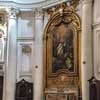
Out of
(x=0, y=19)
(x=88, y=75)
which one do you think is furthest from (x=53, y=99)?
(x=0, y=19)

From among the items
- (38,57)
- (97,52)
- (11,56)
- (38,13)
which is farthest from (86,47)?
(11,56)

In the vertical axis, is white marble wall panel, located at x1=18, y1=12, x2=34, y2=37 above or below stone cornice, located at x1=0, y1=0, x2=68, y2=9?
below

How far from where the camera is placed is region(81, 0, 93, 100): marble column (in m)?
15.7

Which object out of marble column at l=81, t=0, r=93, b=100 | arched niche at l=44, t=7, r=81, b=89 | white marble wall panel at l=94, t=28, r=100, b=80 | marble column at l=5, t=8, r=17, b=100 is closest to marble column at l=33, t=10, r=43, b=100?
arched niche at l=44, t=7, r=81, b=89

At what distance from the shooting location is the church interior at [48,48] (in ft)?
52.6

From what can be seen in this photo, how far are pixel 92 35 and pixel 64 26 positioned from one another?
2638 mm

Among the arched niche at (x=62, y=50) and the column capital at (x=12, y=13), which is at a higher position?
the column capital at (x=12, y=13)

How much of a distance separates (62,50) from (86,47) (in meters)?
2.33

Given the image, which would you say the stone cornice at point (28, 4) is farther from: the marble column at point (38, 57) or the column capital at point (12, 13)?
the marble column at point (38, 57)

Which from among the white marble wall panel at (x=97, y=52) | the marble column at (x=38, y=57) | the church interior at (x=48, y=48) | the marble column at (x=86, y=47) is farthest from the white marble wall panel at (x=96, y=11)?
the marble column at (x=38, y=57)

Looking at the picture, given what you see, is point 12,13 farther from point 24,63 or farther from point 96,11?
point 96,11

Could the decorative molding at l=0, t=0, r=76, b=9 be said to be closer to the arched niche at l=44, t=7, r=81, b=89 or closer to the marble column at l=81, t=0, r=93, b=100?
the arched niche at l=44, t=7, r=81, b=89

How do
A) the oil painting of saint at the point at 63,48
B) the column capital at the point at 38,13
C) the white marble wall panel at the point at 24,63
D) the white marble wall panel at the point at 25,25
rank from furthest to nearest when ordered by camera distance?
the white marble wall panel at the point at 25,25 → the column capital at the point at 38,13 → the white marble wall panel at the point at 24,63 → the oil painting of saint at the point at 63,48

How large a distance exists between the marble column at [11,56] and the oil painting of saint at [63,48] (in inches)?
93.5
